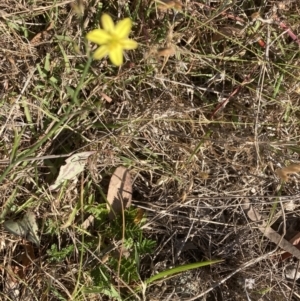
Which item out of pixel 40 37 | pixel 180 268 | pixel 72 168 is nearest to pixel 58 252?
pixel 72 168

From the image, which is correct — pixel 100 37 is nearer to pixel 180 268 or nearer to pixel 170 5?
pixel 170 5

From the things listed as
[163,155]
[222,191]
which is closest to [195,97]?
[163,155]

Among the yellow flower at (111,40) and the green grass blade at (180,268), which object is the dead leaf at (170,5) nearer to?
the yellow flower at (111,40)

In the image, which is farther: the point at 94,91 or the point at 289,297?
→ the point at 289,297

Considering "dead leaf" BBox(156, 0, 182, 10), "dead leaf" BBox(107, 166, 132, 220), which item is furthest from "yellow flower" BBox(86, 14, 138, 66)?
"dead leaf" BBox(107, 166, 132, 220)

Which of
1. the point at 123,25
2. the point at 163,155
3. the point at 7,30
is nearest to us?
the point at 123,25

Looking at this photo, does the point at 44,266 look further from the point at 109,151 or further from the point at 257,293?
the point at 257,293
